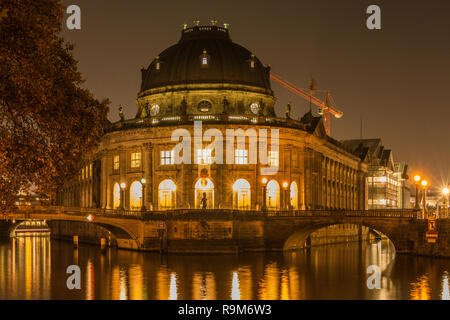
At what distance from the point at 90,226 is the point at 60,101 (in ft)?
200

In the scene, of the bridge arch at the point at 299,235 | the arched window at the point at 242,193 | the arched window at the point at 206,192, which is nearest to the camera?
the bridge arch at the point at 299,235

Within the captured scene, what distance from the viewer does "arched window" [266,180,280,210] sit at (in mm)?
81887

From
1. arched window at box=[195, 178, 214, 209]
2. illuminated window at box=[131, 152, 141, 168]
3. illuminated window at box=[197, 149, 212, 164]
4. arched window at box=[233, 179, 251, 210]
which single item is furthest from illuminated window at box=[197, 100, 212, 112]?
arched window at box=[233, 179, 251, 210]

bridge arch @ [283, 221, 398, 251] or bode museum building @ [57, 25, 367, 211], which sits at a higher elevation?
bode museum building @ [57, 25, 367, 211]

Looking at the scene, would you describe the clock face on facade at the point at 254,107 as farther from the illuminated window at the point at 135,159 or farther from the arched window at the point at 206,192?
the illuminated window at the point at 135,159

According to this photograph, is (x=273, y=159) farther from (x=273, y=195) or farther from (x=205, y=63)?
(x=205, y=63)

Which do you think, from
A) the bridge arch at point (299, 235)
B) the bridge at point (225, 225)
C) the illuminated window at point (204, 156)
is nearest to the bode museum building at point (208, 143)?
the illuminated window at point (204, 156)

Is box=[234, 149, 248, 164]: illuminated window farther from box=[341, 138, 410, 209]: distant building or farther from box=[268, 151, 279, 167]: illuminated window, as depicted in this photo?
box=[341, 138, 410, 209]: distant building

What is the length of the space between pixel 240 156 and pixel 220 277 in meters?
34.5

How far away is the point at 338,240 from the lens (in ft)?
330

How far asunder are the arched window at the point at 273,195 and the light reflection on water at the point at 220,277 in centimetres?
1535

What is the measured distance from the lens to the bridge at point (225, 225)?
6391 cm

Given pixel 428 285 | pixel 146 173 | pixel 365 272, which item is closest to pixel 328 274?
pixel 365 272

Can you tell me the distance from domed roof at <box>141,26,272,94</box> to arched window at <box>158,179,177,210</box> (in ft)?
46.5
